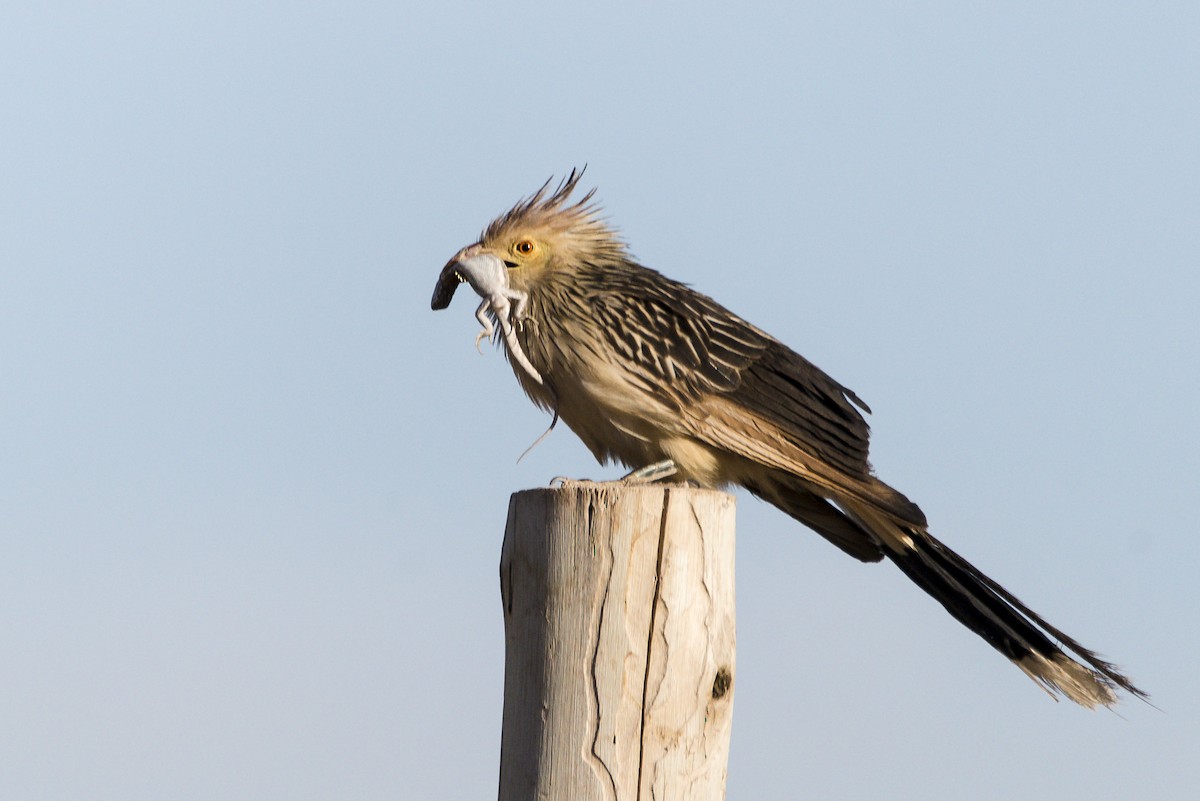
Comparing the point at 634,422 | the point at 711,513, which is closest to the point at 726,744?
the point at 711,513

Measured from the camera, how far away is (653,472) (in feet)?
16.1

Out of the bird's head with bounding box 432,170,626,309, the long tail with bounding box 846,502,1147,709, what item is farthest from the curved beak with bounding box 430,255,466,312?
the long tail with bounding box 846,502,1147,709

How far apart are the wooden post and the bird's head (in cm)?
198

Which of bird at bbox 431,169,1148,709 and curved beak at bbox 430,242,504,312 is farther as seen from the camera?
curved beak at bbox 430,242,504,312

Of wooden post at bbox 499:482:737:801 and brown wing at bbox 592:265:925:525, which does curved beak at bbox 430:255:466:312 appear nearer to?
brown wing at bbox 592:265:925:525

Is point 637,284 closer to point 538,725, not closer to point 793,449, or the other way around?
point 793,449

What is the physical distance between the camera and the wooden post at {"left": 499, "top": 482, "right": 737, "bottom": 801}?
11.2 ft

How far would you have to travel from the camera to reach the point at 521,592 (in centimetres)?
365

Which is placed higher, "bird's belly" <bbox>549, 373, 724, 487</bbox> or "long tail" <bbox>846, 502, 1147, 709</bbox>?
"bird's belly" <bbox>549, 373, 724, 487</bbox>

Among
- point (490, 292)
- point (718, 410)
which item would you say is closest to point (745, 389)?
point (718, 410)

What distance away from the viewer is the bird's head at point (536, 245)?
5.49m

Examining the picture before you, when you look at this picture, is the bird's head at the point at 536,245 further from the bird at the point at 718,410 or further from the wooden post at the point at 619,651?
the wooden post at the point at 619,651

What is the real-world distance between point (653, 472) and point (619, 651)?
1.51m

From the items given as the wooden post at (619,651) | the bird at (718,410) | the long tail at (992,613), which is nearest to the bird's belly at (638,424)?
the bird at (718,410)
